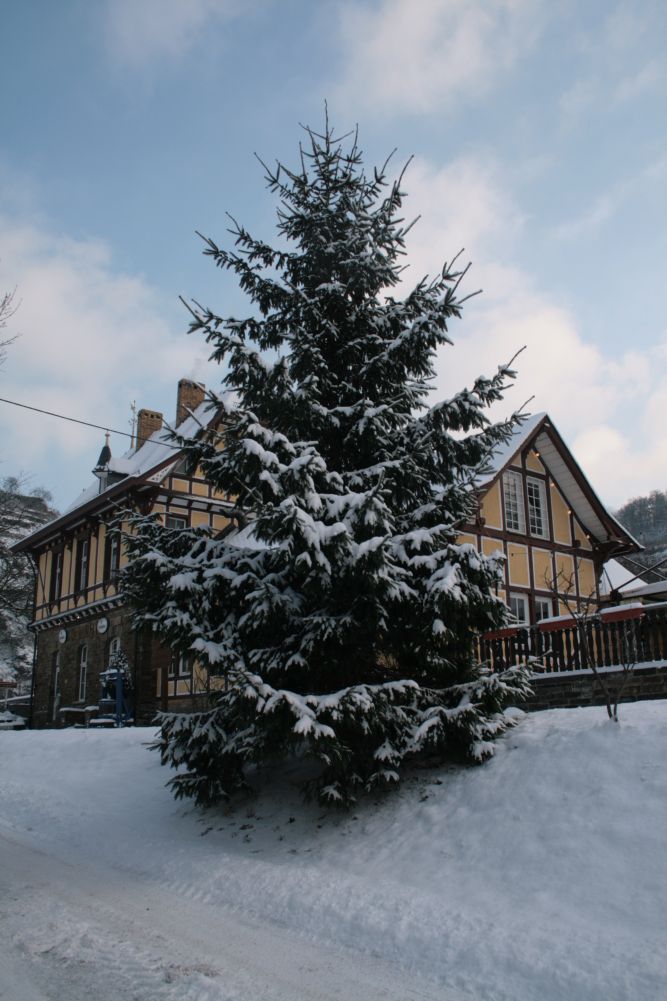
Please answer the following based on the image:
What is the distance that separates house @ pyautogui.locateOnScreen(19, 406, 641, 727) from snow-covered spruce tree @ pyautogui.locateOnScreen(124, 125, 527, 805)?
9457 millimetres

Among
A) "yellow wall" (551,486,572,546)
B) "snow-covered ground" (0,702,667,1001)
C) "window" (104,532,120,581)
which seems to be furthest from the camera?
"window" (104,532,120,581)

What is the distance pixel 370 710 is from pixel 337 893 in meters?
1.66

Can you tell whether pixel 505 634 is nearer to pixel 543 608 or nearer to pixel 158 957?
pixel 158 957

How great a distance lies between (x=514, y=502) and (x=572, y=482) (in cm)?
221

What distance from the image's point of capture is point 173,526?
23172 mm

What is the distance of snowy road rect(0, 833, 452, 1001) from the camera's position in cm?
491

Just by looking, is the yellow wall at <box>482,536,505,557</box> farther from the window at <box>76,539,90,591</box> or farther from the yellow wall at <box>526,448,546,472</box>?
the window at <box>76,539,90,591</box>

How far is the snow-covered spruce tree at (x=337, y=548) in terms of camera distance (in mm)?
8031

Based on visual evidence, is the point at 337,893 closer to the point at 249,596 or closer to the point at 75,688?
the point at 249,596

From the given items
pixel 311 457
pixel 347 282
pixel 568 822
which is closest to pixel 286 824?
pixel 568 822

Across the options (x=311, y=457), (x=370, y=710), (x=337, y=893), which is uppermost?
(x=311, y=457)

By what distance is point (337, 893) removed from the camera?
6.71 meters

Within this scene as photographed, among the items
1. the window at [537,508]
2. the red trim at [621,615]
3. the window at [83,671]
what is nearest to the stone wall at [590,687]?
the red trim at [621,615]

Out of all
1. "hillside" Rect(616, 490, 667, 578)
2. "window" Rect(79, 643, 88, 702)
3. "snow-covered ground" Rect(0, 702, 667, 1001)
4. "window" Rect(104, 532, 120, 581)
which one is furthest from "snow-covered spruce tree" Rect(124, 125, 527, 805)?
"hillside" Rect(616, 490, 667, 578)
